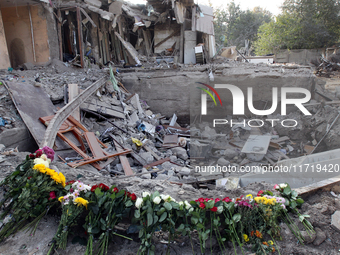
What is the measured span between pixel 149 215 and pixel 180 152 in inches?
179

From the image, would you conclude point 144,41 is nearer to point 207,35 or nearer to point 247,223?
point 207,35

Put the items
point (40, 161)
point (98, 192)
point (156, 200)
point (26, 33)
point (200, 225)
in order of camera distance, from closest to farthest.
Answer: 1. point (200, 225)
2. point (156, 200)
3. point (98, 192)
4. point (40, 161)
5. point (26, 33)

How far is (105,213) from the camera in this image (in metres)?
2.40

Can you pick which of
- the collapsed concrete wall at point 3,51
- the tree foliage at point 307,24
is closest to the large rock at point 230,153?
the collapsed concrete wall at point 3,51

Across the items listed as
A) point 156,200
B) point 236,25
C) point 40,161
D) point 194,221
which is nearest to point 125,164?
point 40,161

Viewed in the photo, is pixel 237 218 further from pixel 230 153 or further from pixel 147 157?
pixel 230 153

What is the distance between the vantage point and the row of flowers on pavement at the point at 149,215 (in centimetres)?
228

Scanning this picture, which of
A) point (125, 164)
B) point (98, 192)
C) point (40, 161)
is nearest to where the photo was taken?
point (98, 192)

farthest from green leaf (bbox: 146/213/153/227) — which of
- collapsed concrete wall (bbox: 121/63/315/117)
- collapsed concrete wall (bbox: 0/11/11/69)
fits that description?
Result: collapsed concrete wall (bbox: 0/11/11/69)

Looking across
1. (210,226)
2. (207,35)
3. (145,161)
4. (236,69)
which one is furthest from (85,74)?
(210,226)

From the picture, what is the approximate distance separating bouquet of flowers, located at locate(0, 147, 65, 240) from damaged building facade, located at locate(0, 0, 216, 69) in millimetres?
7369

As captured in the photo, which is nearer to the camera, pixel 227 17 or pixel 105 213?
pixel 105 213

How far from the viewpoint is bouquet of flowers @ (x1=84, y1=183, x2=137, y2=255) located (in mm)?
2303

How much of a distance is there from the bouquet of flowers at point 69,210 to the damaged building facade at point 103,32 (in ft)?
26.0
